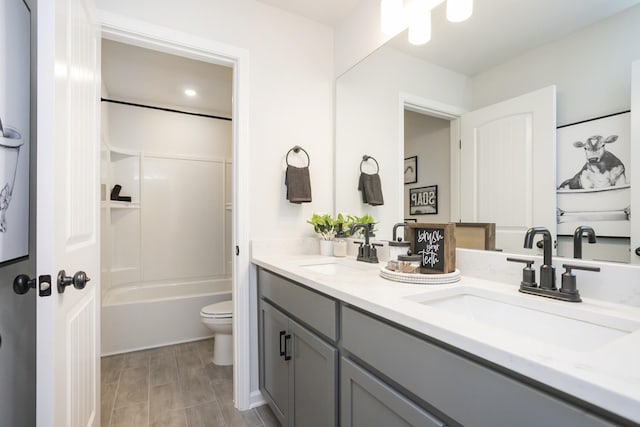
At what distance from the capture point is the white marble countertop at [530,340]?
446mm

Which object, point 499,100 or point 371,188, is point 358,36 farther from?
point 499,100

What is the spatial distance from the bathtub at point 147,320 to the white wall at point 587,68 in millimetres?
2856

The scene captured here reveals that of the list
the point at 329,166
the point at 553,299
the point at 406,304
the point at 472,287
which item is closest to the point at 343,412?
the point at 406,304

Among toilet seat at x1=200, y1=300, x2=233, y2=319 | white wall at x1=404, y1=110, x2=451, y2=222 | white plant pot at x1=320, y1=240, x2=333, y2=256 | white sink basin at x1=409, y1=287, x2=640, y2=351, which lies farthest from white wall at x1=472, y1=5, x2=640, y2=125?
toilet seat at x1=200, y1=300, x2=233, y2=319

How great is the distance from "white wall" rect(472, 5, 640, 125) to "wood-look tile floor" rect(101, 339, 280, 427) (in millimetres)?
1950

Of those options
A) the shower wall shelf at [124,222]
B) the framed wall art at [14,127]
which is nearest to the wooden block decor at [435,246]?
the framed wall art at [14,127]

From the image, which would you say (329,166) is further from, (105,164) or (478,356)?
(105,164)

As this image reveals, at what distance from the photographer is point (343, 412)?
40.5 inches

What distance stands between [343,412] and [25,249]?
3.96 feet

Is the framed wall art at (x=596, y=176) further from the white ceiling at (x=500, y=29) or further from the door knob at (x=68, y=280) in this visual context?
the door knob at (x=68, y=280)

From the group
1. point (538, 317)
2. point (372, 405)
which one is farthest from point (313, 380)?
point (538, 317)

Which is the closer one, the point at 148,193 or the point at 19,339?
the point at 19,339

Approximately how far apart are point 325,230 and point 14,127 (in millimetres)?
1469

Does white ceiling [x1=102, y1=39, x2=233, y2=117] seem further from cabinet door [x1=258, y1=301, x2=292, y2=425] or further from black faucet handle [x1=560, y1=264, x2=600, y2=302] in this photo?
black faucet handle [x1=560, y1=264, x2=600, y2=302]
